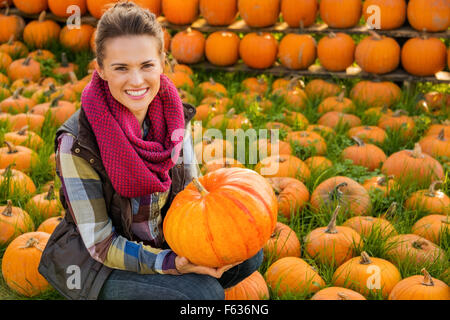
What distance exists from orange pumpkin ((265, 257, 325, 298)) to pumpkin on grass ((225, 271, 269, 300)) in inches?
3.0

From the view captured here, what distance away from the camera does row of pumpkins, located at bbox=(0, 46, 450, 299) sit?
2.45 metres

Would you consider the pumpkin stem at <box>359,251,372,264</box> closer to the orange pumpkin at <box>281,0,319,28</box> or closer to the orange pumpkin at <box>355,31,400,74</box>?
the orange pumpkin at <box>355,31,400,74</box>

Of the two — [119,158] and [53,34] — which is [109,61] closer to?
[119,158]

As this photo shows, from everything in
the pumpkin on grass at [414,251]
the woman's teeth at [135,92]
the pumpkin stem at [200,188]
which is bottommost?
the pumpkin on grass at [414,251]

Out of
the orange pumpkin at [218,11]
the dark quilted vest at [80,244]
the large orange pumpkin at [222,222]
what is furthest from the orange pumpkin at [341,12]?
the dark quilted vest at [80,244]

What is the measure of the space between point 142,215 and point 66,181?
1.24 feet

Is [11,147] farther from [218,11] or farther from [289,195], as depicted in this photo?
[218,11]

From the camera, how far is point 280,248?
2889mm

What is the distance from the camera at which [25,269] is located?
270 cm

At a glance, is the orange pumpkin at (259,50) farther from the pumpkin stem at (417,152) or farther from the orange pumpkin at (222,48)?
the pumpkin stem at (417,152)

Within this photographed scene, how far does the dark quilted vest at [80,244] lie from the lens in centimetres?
223

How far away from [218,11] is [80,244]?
12.3 feet

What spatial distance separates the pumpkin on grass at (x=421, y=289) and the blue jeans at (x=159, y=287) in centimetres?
78
